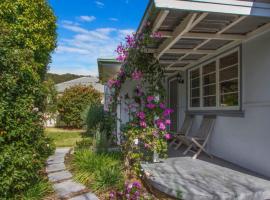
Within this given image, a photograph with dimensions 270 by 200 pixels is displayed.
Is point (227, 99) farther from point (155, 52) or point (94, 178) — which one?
point (94, 178)

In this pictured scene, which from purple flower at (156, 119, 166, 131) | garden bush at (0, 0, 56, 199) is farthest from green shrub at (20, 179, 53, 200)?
purple flower at (156, 119, 166, 131)

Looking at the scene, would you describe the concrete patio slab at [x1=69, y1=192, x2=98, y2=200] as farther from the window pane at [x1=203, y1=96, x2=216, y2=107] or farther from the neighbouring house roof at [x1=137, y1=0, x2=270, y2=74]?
the window pane at [x1=203, y1=96, x2=216, y2=107]

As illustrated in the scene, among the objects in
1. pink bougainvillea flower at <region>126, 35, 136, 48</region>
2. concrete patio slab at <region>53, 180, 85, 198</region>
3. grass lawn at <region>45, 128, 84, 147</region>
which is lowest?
grass lawn at <region>45, 128, 84, 147</region>

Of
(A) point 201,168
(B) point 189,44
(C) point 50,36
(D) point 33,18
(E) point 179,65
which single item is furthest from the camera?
(C) point 50,36

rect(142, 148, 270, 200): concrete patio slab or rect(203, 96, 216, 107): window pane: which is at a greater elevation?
rect(203, 96, 216, 107): window pane

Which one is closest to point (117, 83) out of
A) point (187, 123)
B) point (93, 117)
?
point (187, 123)

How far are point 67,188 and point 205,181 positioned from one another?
2354 mm

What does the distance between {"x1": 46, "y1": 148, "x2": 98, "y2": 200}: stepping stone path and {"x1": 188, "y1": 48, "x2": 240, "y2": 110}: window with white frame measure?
3569mm

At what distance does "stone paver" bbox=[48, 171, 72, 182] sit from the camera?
17.5ft

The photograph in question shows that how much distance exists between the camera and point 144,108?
579 cm

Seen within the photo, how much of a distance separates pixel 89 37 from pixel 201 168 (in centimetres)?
1565

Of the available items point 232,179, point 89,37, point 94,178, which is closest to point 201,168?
point 232,179

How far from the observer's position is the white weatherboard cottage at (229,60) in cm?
407

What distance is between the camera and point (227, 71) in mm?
6445
